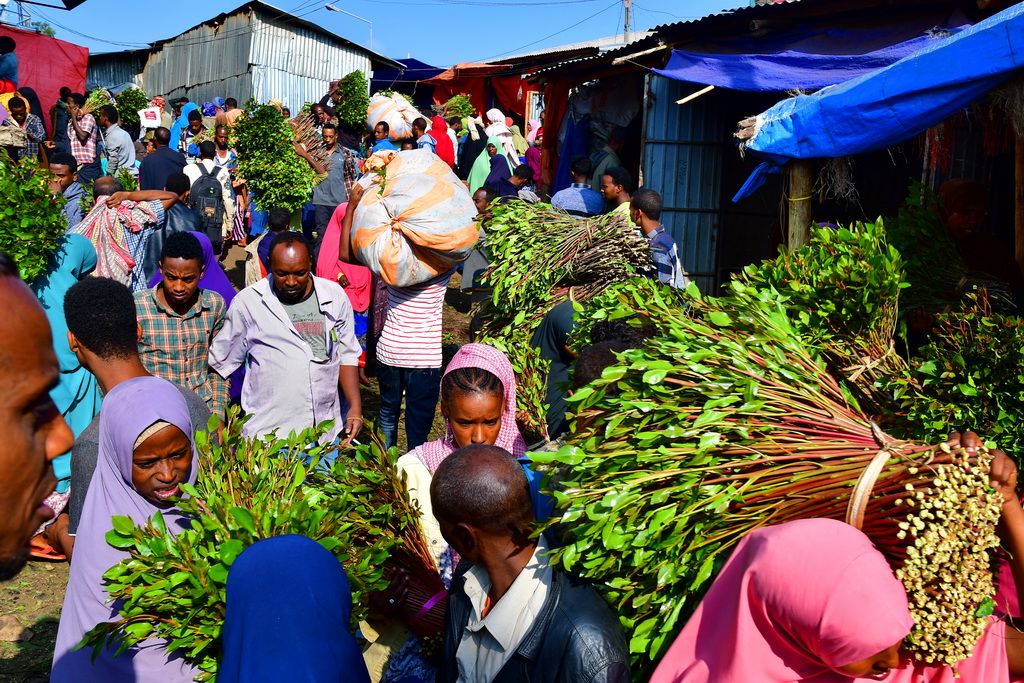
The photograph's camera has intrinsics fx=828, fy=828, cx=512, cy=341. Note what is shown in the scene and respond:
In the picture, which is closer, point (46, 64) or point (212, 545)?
point (212, 545)

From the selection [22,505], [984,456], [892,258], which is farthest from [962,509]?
[22,505]

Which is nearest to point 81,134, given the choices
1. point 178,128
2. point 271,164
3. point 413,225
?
point 178,128

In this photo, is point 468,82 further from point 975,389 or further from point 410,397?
point 975,389

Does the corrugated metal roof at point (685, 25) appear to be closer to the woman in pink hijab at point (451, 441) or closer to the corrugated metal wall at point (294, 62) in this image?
the woman in pink hijab at point (451, 441)

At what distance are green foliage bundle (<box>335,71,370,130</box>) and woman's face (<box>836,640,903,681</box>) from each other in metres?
15.7

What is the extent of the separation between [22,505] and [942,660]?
1.98 meters

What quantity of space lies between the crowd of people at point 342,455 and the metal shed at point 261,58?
857 inches

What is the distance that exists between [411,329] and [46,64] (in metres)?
21.7

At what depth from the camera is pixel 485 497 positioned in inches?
A: 91.6

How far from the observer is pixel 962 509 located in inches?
72.7

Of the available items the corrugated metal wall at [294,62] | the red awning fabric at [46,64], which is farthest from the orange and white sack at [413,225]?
the corrugated metal wall at [294,62]

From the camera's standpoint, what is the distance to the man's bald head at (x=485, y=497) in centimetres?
233

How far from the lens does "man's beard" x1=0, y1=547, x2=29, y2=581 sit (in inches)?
59.4

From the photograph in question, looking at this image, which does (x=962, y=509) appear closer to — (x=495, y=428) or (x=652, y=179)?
(x=495, y=428)
